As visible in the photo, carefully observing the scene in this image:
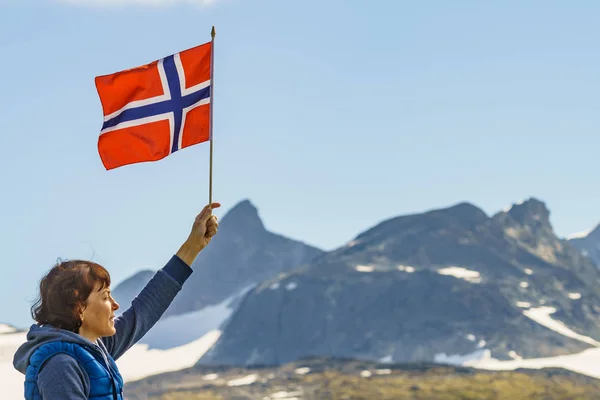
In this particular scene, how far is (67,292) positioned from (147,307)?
6.59 feet

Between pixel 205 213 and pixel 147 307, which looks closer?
pixel 147 307

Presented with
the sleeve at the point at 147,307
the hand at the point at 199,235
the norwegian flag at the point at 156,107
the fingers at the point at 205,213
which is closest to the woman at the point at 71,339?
the sleeve at the point at 147,307

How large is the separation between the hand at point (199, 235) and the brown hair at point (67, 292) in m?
2.24

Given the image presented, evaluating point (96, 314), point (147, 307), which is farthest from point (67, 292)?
point (147, 307)

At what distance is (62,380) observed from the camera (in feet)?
21.6

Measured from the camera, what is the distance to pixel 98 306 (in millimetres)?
7090

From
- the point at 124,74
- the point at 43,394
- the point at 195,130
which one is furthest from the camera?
the point at 195,130

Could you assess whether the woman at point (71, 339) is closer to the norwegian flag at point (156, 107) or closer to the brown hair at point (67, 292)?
the brown hair at point (67, 292)

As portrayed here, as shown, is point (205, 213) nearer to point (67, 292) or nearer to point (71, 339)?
point (67, 292)

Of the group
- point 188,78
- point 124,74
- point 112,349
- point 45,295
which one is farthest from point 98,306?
point 188,78

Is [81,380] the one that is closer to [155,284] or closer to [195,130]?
[155,284]

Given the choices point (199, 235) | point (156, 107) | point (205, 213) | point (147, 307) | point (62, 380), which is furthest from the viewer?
point (156, 107)

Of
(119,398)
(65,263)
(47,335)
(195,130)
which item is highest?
(195,130)

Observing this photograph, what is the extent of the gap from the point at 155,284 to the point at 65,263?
2026mm
